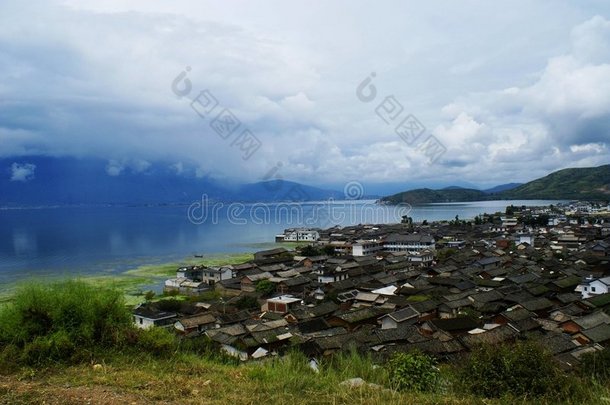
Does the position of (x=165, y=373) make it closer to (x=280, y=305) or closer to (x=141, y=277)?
(x=280, y=305)

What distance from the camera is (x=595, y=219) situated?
233 feet

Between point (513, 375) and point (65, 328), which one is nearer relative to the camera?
point (513, 375)

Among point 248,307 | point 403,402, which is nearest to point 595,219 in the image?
point 248,307

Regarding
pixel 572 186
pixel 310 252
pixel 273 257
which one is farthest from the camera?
pixel 572 186

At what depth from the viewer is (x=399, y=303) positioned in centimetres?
2184

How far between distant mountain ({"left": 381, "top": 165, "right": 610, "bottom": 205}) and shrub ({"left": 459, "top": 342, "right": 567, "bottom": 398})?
464 ft

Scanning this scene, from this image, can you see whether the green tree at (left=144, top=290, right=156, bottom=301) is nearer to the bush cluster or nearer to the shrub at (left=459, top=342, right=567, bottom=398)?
the bush cluster

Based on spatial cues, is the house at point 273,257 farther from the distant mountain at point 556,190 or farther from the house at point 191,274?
the distant mountain at point 556,190

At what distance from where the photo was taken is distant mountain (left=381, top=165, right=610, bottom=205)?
447ft

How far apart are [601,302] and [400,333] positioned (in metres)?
12.0

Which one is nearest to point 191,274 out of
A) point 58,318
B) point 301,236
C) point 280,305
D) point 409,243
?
point 280,305

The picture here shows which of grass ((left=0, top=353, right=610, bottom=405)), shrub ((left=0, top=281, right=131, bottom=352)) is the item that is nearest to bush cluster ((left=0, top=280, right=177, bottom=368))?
shrub ((left=0, top=281, right=131, bottom=352))

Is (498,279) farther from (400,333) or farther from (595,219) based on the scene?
(595,219)

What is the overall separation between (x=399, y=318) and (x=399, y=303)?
141 inches
